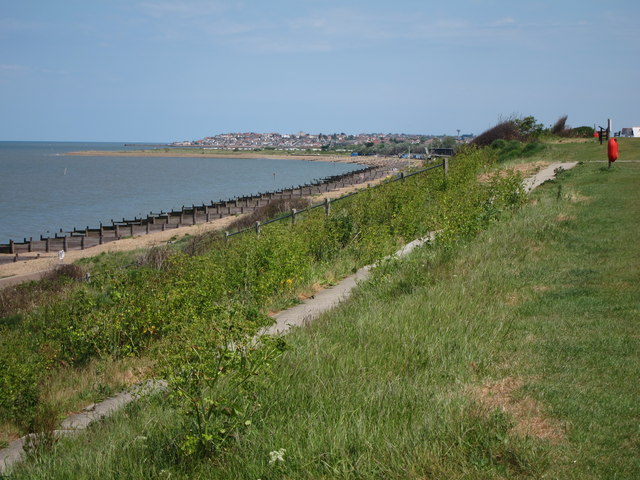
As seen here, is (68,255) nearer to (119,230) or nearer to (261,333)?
(119,230)

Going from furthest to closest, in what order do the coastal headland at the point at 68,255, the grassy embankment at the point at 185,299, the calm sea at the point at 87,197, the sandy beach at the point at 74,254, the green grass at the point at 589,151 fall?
1. the calm sea at the point at 87,197
2. the sandy beach at the point at 74,254
3. the coastal headland at the point at 68,255
4. the green grass at the point at 589,151
5. the grassy embankment at the point at 185,299

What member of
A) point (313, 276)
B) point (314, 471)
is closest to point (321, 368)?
point (314, 471)

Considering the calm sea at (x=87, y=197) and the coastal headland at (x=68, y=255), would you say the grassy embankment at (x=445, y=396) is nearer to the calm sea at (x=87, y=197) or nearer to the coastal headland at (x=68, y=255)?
the coastal headland at (x=68, y=255)

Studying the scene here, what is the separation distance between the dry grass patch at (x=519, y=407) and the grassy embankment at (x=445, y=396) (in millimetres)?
15

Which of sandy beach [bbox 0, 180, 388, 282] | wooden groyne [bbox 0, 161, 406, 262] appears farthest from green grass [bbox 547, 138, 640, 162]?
wooden groyne [bbox 0, 161, 406, 262]

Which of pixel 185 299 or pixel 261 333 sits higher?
pixel 185 299

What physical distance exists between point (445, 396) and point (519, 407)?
58 cm

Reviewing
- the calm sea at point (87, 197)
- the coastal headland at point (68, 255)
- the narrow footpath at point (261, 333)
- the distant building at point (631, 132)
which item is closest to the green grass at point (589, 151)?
the distant building at point (631, 132)

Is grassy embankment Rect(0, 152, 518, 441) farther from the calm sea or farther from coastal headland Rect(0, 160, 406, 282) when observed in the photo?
the calm sea

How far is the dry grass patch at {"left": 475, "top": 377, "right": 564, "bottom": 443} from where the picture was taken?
492 centimetres

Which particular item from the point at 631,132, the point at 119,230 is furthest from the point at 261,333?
the point at 119,230

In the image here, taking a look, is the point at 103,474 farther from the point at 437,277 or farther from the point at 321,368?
the point at 437,277

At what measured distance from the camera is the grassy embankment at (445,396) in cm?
457

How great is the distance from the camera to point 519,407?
5.37 meters
